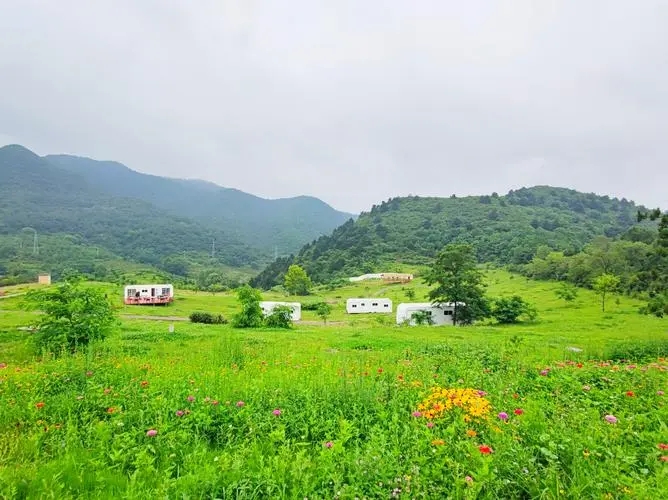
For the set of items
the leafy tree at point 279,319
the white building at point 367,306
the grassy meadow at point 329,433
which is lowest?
the white building at point 367,306

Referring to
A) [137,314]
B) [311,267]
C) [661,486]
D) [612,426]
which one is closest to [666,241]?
[612,426]

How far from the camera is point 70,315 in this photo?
10.5 m

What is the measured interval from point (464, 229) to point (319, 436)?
13216cm

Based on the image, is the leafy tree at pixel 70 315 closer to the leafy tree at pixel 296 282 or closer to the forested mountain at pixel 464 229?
the leafy tree at pixel 296 282

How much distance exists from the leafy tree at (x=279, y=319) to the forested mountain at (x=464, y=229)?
71933 mm

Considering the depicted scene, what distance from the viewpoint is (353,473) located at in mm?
3215

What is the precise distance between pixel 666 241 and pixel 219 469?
22.4 meters

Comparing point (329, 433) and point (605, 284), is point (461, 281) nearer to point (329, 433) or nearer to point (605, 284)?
point (605, 284)

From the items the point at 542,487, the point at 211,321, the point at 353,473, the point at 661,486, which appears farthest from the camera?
the point at 211,321

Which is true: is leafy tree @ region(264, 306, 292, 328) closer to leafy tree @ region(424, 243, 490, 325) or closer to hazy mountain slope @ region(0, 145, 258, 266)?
leafy tree @ region(424, 243, 490, 325)

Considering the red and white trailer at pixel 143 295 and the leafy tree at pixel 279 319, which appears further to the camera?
the red and white trailer at pixel 143 295

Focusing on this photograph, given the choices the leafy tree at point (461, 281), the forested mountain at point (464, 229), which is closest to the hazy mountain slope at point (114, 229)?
the forested mountain at point (464, 229)

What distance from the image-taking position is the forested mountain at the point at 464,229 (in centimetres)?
10737

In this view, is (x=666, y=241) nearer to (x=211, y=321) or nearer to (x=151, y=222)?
(x=211, y=321)
